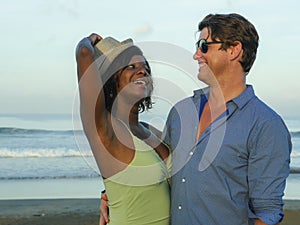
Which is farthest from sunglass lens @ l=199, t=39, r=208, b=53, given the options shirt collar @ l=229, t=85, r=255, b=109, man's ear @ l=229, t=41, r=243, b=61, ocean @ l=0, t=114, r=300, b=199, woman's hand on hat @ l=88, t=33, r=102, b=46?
ocean @ l=0, t=114, r=300, b=199

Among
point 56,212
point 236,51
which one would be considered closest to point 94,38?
point 236,51

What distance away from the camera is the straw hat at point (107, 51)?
341 centimetres

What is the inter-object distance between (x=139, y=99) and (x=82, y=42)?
22.7 inches

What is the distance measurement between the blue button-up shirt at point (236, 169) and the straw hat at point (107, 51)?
63 centimetres

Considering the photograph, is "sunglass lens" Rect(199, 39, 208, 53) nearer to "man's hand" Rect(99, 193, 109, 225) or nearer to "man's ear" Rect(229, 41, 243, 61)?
"man's ear" Rect(229, 41, 243, 61)

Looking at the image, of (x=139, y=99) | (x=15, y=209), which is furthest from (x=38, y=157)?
(x=139, y=99)

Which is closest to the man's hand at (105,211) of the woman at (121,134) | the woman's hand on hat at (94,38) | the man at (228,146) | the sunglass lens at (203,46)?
the woman at (121,134)

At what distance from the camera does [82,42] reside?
10.5 ft

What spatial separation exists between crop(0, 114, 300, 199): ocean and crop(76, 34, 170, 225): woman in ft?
0.67

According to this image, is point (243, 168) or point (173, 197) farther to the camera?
point (173, 197)

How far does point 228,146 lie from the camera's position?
306 centimetres

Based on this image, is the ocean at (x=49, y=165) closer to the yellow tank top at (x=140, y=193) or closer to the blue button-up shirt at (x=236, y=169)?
the yellow tank top at (x=140, y=193)

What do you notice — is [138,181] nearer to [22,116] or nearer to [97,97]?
[97,97]

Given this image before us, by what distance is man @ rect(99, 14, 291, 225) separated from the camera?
2992mm
